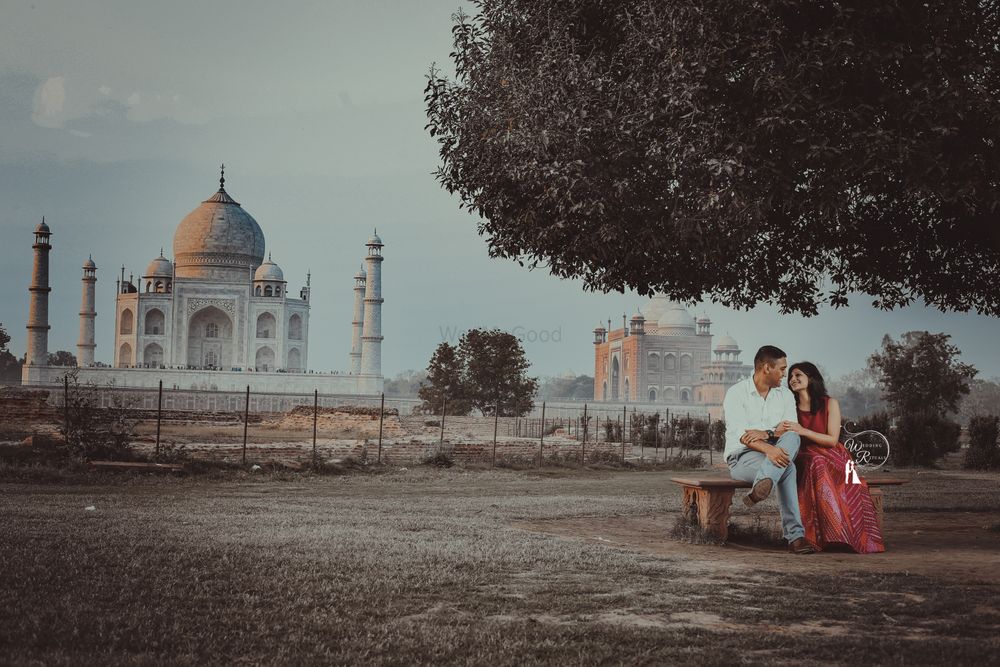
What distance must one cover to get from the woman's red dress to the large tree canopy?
5.24 feet

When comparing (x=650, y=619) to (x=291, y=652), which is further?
(x=650, y=619)

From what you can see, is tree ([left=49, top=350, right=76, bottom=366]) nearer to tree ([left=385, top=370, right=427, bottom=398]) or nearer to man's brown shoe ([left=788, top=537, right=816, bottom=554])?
tree ([left=385, top=370, right=427, bottom=398])

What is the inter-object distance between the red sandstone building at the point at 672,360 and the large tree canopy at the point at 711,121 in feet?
208

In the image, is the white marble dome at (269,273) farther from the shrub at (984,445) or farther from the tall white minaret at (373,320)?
the shrub at (984,445)

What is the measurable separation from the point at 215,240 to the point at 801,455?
Result: 5838 centimetres

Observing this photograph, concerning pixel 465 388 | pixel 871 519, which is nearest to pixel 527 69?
pixel 871 519

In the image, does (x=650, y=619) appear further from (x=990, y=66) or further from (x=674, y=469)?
(x=674, y=469)

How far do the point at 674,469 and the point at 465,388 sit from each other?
66.9 feet

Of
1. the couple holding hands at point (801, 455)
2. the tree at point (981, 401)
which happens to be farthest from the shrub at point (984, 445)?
the tree at point (981, 401)

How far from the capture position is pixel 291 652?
3641mm

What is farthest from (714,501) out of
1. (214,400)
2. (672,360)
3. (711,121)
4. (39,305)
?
(672,360)

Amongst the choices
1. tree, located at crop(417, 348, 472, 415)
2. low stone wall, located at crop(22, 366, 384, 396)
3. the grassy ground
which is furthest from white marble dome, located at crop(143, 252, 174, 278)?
the grassy ground

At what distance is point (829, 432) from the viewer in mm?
6645

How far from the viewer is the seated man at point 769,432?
6.45m
